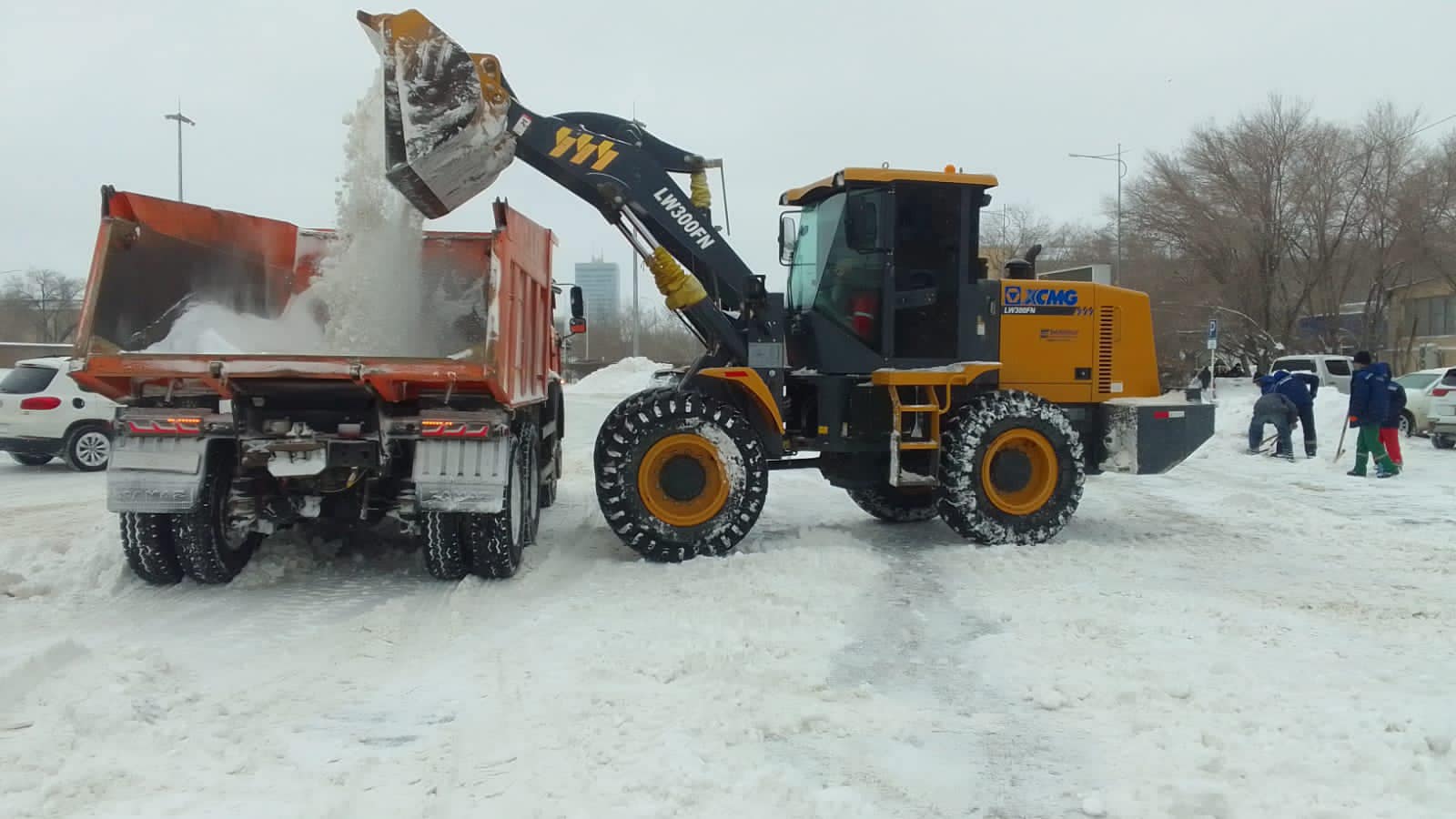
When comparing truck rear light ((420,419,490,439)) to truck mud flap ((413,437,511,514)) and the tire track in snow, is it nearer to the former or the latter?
truck mud flap ((413,437,511,514))

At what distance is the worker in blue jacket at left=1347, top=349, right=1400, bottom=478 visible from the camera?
12633 millimetres

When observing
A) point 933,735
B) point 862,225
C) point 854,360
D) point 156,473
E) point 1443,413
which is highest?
point 862,225

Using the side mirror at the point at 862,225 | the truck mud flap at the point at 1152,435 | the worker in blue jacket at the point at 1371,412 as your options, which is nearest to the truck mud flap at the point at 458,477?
the side mirror at the point at 862,225

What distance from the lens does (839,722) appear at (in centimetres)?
413

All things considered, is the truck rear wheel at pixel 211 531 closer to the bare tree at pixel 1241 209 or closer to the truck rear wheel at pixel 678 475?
the truck rear wheel at pixel 678 475

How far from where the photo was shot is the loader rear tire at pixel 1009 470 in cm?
794

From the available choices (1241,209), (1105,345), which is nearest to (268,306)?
(1105,345)

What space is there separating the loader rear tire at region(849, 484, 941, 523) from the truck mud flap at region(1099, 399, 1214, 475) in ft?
5.59

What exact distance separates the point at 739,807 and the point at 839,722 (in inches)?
35.7

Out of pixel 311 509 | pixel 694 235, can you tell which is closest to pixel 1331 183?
pixel 694 235

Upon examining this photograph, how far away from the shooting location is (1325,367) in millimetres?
23016

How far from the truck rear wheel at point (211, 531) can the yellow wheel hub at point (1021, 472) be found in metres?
5.51

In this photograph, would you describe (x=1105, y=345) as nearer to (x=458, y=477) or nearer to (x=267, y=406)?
(x=458, y=477)

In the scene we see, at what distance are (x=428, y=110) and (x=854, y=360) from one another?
378 centimetres
